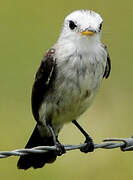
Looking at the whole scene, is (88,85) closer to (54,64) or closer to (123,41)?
(54,64)

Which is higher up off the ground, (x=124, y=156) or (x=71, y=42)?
(x=71, y=42)

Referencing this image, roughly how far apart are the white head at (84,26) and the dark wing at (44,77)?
29cm

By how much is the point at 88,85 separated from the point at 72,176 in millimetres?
2250

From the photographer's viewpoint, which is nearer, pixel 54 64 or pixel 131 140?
pixel 131 140

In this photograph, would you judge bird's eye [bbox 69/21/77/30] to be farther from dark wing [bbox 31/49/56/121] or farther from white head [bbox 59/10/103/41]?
dark wing [bbox 31/49/56/121]

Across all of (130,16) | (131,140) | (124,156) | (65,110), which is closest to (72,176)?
(124,156)

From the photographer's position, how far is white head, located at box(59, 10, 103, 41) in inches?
343

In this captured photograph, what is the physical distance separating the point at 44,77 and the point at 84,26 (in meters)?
0.67

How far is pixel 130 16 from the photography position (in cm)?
1462

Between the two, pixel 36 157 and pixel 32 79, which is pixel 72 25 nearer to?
→ pixel 36 157

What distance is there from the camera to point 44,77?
351 inches

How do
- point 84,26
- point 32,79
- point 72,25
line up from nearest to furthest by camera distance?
point 84,26
point 72,25
point 32,79

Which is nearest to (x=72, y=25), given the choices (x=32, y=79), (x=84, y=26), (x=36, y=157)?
(x=84, y=26)

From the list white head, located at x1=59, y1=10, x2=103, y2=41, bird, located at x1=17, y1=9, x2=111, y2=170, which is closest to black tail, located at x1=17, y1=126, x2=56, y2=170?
bird, located at x1=17, y1=9, x2=111, y2=170
